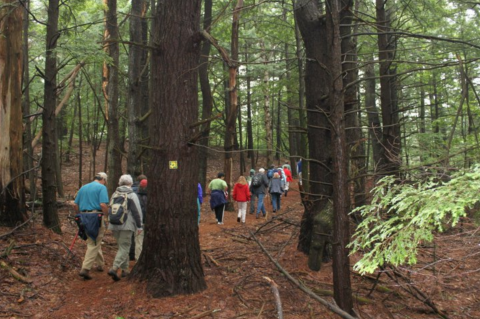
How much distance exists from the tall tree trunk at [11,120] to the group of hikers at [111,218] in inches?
69.4

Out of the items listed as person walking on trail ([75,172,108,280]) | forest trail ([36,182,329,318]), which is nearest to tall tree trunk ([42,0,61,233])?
forest trail ([36,182,329,318])

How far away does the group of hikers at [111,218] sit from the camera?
248 inches

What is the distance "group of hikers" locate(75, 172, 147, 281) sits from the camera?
6.31 m

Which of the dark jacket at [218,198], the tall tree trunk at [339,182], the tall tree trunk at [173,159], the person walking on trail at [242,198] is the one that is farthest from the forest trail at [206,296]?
the person walking on trail at [242,198]

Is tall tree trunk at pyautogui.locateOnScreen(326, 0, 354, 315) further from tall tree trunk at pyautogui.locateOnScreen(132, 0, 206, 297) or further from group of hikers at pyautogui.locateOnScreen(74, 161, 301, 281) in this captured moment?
group of hikers at pyautogui.locateOnScreen(74, 161, 301, 281)

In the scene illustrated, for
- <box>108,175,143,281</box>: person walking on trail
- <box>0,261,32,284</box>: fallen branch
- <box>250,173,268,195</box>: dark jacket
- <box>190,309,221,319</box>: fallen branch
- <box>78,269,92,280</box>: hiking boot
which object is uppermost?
<box>250,173,268,195</box>: dark jacket

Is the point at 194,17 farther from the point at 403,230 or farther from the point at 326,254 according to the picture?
the point at 326,254

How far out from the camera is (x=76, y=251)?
7.82 meters

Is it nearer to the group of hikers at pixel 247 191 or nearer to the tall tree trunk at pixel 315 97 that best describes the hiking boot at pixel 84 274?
the tall tree trunk at pixel 315 97

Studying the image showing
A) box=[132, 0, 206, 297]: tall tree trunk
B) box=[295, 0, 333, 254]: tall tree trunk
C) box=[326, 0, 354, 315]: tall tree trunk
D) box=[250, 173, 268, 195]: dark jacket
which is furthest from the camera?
box=[250, 173, 268, 195]: dark jacket

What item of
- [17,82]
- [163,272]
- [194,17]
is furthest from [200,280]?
[17,82]

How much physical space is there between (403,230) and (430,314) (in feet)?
11.9

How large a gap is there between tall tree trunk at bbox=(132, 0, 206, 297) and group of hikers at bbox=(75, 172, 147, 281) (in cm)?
85

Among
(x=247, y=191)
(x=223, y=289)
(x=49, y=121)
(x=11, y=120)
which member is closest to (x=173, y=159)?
(x=223, y=289)
